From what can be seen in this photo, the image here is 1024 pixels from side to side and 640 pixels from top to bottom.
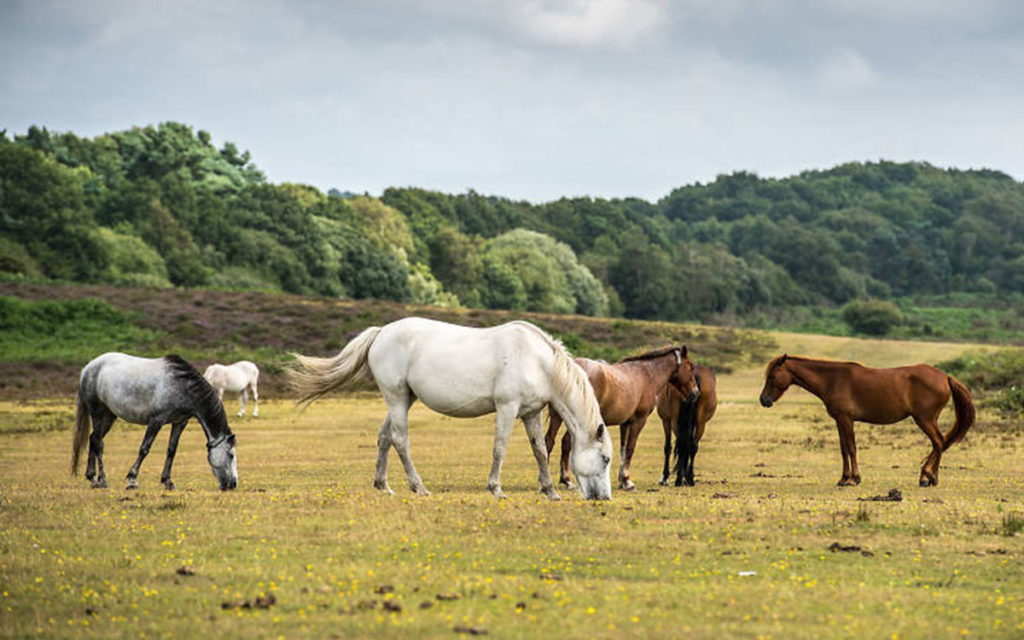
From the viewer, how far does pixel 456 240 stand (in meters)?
108

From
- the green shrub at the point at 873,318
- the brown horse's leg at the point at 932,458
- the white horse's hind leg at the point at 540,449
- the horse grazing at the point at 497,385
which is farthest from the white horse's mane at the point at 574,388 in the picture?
the green shrub at the point at 873,318

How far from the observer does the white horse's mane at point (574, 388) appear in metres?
15.3

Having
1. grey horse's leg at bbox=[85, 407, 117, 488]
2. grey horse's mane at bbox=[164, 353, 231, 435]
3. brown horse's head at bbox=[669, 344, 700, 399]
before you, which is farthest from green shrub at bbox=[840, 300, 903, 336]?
grey horse's leg at bbox=[85, 407, 117, 488]

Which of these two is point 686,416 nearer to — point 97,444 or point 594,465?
point 594,465

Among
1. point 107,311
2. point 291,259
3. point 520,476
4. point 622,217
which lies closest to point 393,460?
point 520,476

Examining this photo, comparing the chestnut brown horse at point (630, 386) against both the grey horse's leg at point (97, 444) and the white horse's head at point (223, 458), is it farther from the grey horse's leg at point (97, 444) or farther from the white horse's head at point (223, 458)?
the grey horse's leg at point (97, 444)

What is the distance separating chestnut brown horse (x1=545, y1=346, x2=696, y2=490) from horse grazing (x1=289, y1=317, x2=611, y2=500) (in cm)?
214

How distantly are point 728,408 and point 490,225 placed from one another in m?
97.5

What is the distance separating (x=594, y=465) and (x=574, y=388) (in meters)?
1.09

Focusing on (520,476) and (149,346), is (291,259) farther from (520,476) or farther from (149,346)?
(520,476)

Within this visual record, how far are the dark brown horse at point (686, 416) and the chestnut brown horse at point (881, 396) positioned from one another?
108 cm

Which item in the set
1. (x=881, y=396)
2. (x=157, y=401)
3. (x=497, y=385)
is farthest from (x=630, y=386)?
(x=157, y=401)

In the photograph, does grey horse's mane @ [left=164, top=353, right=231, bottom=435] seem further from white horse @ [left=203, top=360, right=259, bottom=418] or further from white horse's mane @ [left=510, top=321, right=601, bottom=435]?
white horse @ [left=203, top=360, right=259, bottom=418]

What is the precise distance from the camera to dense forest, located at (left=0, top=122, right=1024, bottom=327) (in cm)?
7575
